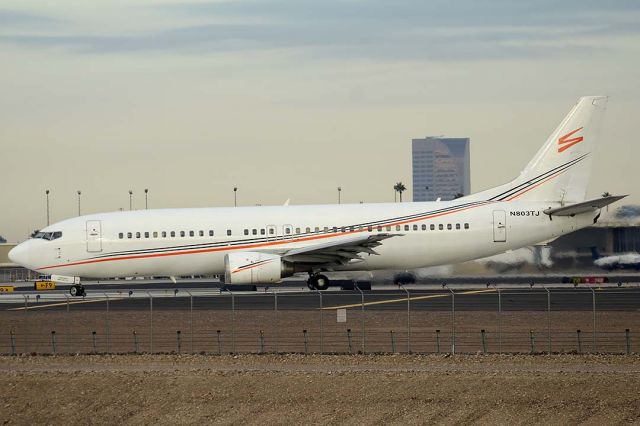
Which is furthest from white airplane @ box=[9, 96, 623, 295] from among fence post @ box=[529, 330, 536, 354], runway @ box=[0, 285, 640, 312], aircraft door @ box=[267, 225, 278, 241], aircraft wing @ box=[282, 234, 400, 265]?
fence post @ box=[529, 330, 536, 354]

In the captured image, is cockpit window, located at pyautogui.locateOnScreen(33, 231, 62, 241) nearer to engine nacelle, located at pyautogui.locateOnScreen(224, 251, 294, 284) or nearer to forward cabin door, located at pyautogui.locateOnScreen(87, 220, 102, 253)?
forward cabin door, located at pyautogui.locateOnScreen(87, 220, 102, 253)

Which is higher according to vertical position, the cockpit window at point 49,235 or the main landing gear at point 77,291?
the cockpit window at point 49,235

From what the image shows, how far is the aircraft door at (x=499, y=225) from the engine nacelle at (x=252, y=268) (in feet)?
35.6

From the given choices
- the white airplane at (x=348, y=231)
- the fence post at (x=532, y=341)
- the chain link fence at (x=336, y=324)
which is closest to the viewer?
the fence post at (x=532, y=341)

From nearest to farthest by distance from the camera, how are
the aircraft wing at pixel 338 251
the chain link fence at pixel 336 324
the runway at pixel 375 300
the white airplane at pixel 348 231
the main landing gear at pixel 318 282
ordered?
the chain link fence at pixel 336 324, the runway at pixel 375 300, the aircraft wing at pixel 338 251, the white airplane at pixel 348 231, the main landing gear at pixel 318 282

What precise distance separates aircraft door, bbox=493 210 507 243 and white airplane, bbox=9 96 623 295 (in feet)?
0.16

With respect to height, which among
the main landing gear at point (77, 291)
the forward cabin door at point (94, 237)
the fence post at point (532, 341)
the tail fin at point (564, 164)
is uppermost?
the tail fin at point (564, 164)

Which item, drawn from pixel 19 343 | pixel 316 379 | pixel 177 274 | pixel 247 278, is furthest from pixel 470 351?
pixel 177 274

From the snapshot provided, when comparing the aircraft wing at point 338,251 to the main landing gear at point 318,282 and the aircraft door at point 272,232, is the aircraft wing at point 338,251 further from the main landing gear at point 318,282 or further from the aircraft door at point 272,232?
the aircraft door at point 272,232

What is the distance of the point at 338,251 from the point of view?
50.9 metres

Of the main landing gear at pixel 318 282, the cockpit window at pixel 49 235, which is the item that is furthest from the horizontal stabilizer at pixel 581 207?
the cockpit window at pixel 49 235

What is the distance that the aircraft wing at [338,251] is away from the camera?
49969 mm

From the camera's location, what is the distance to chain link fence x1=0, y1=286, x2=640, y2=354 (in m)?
33.5

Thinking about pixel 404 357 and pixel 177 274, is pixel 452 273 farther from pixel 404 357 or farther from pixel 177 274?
pixel 404 357
